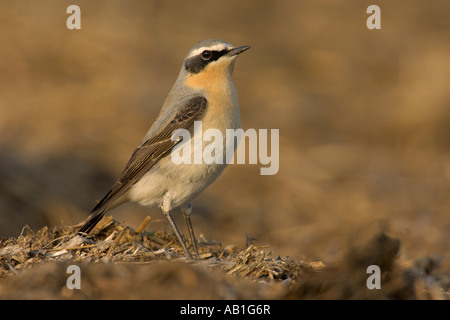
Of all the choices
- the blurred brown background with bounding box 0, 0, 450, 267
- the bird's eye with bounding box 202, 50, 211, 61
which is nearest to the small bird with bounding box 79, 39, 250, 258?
the bird's eye with bounding box 202, 50, 211, 61

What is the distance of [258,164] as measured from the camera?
13695 mm

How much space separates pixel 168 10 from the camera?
18703 mm

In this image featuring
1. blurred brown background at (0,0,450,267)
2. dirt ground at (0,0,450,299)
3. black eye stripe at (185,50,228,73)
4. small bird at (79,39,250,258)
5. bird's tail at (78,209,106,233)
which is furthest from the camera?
blurred brown background at (0,0,450,267)

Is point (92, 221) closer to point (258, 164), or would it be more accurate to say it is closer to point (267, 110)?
point (258, 164)

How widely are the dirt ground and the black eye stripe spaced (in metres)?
1.90

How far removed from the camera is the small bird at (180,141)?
7.38 meters

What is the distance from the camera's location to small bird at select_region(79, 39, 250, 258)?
291 inches

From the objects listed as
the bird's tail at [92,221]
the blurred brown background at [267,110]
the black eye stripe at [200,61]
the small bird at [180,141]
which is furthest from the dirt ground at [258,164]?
the black eye stripe at [200,61]

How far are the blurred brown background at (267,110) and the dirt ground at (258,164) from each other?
0.04 meters

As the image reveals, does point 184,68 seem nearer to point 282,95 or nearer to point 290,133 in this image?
point 290,133

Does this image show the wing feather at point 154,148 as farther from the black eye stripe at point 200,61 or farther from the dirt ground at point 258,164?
the black eye stripe at point 200,61

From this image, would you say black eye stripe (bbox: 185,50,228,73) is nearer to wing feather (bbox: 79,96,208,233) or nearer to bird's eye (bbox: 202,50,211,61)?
bird's eye (bbox: 202,50,211,61)

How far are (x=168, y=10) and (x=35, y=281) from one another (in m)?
14.8

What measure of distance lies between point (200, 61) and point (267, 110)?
6.65m
